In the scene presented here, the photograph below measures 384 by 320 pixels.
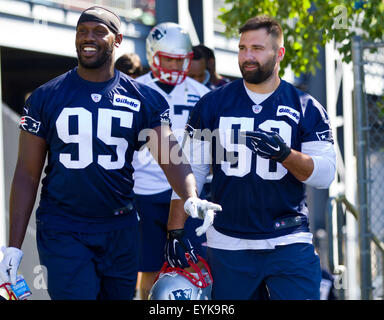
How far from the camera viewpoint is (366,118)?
6867 mm

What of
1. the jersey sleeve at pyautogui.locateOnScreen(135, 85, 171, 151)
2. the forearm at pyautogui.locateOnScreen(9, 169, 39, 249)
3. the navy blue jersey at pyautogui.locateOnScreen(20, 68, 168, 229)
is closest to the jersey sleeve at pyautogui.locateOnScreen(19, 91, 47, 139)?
the navy blue jersey at pyautogui.locateOnScreen(20, 68, 168, 229)

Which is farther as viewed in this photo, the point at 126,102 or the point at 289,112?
the point at 289,112

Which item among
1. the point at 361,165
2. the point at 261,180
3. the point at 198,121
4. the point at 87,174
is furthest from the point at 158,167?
the point at 87,174

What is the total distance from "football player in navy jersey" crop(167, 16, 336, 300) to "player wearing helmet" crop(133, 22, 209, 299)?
176cm

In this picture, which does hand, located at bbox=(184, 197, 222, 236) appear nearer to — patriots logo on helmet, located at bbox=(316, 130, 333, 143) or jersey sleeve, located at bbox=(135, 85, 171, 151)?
jersey sleeve, located at bbox=(135, 85, 171, 151)

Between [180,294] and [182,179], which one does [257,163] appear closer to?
[182,179]

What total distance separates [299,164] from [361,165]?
2.48 meters

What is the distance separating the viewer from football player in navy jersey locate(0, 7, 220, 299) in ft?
14.5

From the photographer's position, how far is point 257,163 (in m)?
4.63

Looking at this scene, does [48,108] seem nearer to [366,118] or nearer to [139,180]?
[139,180]

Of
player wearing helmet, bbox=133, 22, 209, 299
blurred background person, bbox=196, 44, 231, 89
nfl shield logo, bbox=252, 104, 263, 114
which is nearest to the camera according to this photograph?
nfl shield logo, bbox=252, 104, 263, 114

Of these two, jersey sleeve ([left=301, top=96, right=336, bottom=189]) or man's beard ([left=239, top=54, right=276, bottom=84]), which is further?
man's beard ([left=239, top=54, right=276, bottom=84])

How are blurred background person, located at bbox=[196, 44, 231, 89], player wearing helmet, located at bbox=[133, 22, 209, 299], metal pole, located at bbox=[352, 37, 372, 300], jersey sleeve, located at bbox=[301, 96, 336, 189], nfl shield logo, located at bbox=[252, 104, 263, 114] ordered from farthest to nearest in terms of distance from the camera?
1. blurred background person, located at bbox=[196, 44, 231, 89]
2. metal pole, located at bbox=[352, 37, 372, 300]
3. player wearing helmet, located at bbox=[133, 22, 209, 299]
4. nfl shield logo, located at bbox=[252, 104, 263, 114]
5. jersey sleeve, located at bbox=[301, 96, 336, 189]
